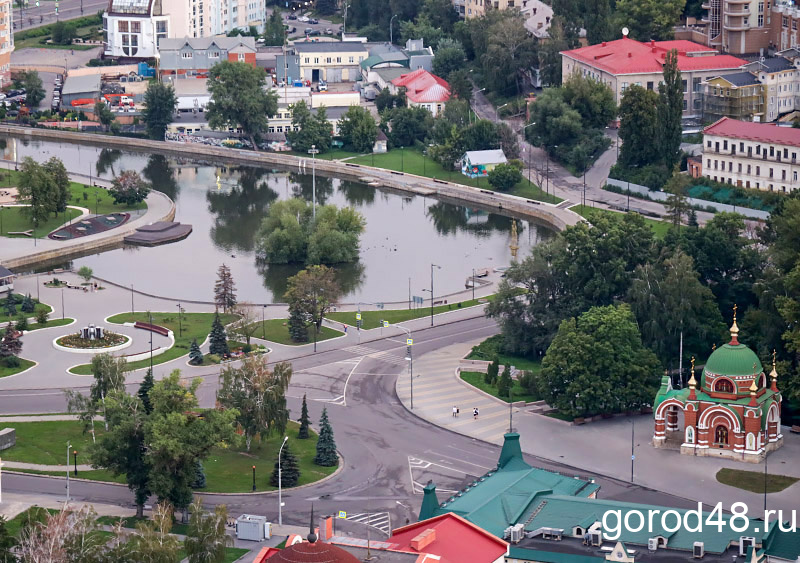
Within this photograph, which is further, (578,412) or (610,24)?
(610,24)

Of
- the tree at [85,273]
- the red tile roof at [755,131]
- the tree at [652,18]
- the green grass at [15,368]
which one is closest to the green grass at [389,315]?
the tree at [85,273]

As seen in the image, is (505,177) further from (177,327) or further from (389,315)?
(177,327)

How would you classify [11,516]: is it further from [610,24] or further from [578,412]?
[610,24]

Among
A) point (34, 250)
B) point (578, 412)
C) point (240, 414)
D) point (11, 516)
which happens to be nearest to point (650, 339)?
point (578, 412)

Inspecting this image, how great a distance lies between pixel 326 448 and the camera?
104375 millimetres

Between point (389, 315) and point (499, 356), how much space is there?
12719mm

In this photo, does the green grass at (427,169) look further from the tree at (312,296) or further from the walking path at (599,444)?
the walking path at (599,444)

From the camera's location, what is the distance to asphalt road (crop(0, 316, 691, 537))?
98.4 meters

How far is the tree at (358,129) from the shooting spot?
190125 millimetres

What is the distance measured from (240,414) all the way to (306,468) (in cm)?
500

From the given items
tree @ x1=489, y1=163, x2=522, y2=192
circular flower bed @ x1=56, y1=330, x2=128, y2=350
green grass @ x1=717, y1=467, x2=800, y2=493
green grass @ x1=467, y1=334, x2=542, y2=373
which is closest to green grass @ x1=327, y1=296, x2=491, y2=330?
green grass @ x1=467, y1=334, x2=542, y2=373

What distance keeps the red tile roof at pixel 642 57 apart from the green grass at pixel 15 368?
75975 mm

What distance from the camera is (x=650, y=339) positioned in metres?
117

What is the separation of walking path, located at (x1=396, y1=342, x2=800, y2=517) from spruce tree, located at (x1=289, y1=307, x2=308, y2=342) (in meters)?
10.9
